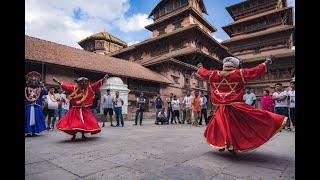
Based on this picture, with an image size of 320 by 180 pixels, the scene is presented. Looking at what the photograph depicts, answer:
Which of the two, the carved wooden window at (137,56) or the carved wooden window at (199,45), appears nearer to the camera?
the carved wooden window at (199,45)

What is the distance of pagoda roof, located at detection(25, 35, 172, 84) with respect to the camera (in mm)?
16000

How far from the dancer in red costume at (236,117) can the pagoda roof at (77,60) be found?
12926 mm

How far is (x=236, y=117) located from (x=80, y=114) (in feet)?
13.6

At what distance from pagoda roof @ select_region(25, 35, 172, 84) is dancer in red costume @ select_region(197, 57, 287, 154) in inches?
509

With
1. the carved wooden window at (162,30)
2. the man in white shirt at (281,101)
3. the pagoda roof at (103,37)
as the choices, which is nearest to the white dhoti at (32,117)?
the man in white shirt at (281,101)

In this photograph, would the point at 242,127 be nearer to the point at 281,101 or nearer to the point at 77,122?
the point at 77,122

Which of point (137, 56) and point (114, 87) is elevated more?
point (137, 56)

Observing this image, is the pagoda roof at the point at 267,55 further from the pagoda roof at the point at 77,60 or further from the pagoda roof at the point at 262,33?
the pagoda roof at the point at 77,60

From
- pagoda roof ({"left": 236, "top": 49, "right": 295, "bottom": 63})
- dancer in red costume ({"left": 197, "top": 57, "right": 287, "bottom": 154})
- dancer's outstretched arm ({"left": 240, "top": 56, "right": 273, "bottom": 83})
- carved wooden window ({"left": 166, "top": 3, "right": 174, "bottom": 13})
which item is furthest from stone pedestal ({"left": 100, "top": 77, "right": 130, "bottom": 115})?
carved wooden window ({"left": 166, "top": 3, "right": 174, "bottom": 13})

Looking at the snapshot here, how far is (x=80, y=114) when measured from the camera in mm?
6805

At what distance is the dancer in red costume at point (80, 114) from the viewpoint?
655 centimetres

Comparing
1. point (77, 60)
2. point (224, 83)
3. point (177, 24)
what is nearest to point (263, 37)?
point (177, 24)
